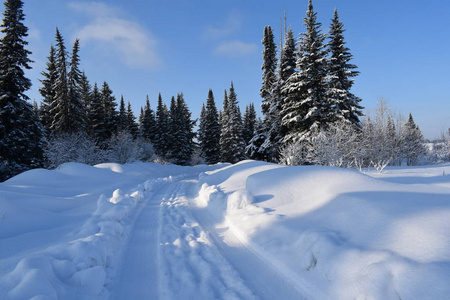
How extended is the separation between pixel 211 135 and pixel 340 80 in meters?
26.5

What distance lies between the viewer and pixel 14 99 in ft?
54.2

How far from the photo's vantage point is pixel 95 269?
9.46 ft

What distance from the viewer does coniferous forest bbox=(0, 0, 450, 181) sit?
16.0 m

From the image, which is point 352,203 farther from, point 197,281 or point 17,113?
point 17,113

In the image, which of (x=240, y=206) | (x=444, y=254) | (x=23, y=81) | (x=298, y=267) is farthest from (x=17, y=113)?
(x=444, y=254)

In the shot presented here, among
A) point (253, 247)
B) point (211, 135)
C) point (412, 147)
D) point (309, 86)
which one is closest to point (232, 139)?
point (211, 135)

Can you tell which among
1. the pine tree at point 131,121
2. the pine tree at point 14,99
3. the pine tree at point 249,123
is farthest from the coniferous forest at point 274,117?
the pine tree at point 249,123

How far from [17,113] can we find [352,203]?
2263 centimetres

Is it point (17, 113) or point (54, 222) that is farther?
point (17, 113)

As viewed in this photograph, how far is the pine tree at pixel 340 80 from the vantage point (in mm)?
18050

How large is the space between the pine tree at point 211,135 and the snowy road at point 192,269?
37.2 m

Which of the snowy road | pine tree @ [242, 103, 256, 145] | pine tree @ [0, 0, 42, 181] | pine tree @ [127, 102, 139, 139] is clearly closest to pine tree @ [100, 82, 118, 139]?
pine tree @ [127, 102, 139, 139]

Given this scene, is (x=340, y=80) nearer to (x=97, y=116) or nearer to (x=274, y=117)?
(x=274, y=117)

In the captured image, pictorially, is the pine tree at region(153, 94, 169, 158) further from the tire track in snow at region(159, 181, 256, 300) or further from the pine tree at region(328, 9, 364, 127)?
the tire track in snow at region(159, 181, 256, 300)
